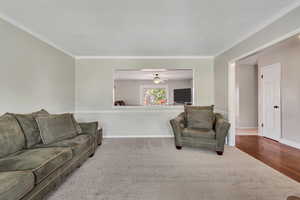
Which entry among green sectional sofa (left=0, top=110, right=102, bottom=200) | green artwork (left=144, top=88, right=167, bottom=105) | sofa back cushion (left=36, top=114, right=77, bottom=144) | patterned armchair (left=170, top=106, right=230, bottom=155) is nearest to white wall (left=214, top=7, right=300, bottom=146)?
patterned armchair (left=170, top=106, right=230, bottom=155)

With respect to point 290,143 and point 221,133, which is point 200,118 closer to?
point 221,133

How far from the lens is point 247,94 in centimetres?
582

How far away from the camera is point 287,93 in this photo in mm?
3742

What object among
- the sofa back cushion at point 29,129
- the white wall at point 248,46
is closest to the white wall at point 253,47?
the white wall at point 248,46

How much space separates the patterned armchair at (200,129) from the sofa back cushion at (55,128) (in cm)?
213

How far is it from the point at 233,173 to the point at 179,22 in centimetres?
254

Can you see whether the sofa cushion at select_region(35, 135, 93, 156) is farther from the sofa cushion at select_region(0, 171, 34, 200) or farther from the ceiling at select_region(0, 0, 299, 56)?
the ceiling at select_region(0, 0, 299, 56)

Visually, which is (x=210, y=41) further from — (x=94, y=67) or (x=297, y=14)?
(x=94, y=67)

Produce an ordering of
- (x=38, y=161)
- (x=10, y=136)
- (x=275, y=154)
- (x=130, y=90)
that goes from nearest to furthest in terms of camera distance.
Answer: (x=38, y=161), (x=10, y=136), (x=275, y=154), (x=130, y=90)

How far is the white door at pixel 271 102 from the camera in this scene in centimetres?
400

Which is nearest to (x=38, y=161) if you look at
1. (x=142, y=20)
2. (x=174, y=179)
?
(x=174, y=179)

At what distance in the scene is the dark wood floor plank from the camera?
239 centimetres

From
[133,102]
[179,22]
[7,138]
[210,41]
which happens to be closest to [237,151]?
[210,41]

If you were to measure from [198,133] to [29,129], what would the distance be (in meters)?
3.02
